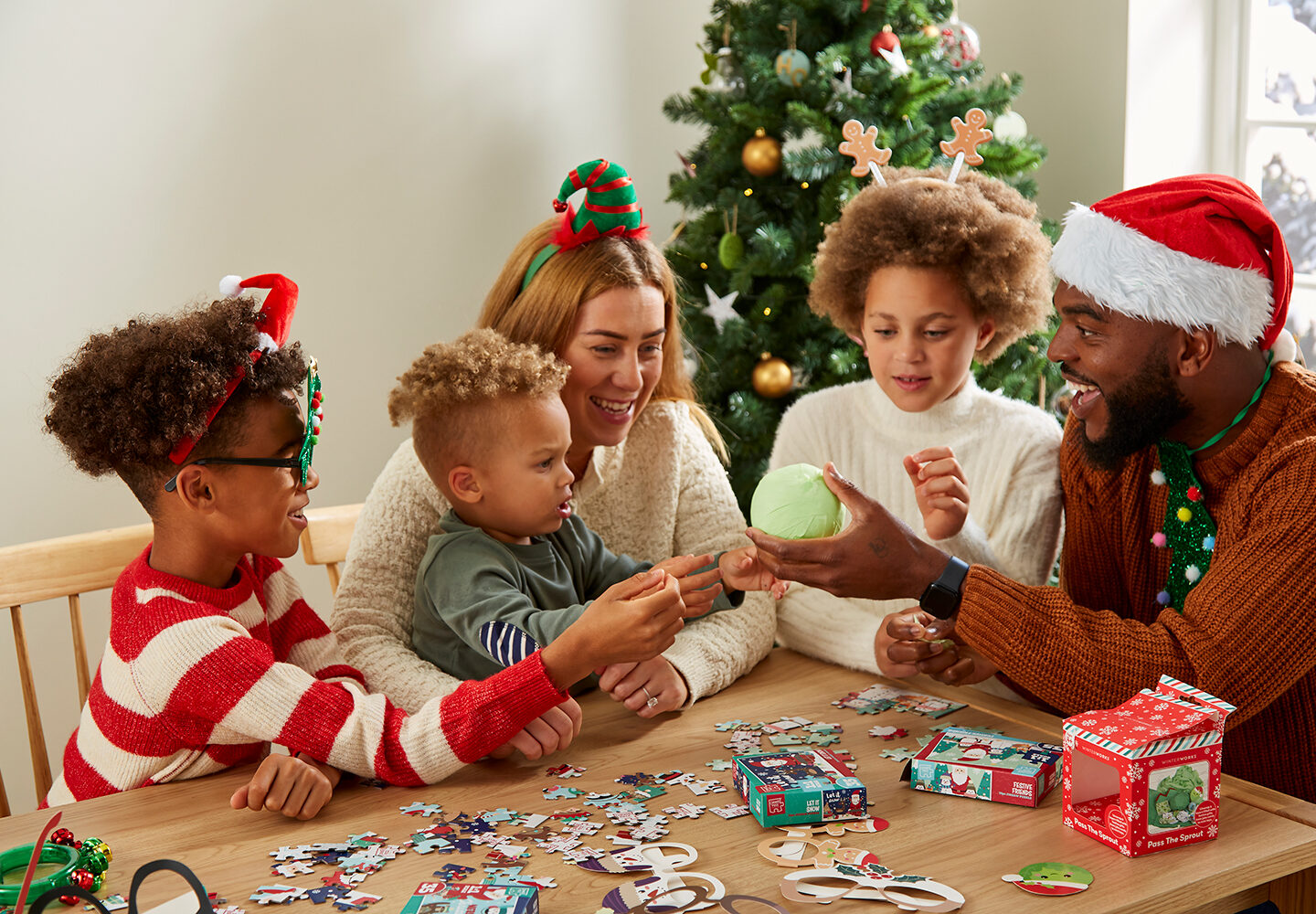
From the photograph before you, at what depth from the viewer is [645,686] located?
5.53 ft

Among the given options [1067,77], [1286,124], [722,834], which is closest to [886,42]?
[1067,77]

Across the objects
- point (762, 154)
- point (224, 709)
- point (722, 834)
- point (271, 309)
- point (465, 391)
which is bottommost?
point (722, 834)

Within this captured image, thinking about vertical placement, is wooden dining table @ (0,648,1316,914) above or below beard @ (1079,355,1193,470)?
below

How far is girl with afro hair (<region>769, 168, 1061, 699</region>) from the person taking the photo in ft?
6.47

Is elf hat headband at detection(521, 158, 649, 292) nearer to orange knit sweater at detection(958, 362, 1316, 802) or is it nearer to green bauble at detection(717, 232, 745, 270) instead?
orange knit sweater at detection(958, 362, 1316, 802)

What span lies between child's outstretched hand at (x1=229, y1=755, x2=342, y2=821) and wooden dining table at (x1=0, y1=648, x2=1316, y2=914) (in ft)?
0.06

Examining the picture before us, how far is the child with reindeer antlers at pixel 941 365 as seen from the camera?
1972mm

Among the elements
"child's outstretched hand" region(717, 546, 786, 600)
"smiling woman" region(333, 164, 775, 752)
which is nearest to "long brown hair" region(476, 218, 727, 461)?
"smiling woman" region(333, 164, 775, 752)

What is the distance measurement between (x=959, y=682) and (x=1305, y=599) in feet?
1.71

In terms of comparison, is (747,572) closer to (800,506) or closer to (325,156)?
(800,506)

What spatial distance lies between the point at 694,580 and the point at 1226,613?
2.34 ft

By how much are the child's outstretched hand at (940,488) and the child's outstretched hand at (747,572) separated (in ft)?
0.88

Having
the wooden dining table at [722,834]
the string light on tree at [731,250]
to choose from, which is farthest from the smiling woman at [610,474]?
the string light on tree at [731,250]

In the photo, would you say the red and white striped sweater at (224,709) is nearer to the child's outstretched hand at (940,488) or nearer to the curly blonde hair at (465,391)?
the curly blonde hair at (465,391)
